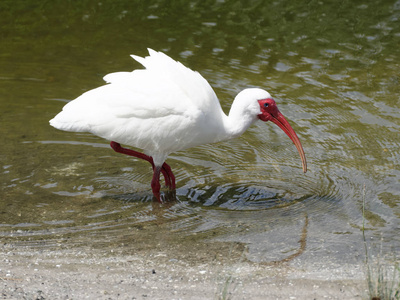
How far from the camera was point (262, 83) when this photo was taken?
1038 cm

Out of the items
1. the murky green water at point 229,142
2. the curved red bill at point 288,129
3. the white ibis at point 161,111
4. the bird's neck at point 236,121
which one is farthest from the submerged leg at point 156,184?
the curved red bill at point 288,129

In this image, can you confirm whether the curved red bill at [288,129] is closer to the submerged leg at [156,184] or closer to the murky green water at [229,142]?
the murky green water at [229,142]

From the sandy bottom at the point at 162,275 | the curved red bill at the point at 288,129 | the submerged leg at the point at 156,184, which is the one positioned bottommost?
the sandy bottom at the point at 162,275

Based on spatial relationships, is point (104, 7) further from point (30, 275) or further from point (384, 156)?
point (30, 275)

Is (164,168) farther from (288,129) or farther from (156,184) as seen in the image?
(288,129)

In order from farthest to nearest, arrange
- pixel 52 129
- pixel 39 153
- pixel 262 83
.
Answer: pixel 262 83 < pixel 52 129 < pixel 39 153

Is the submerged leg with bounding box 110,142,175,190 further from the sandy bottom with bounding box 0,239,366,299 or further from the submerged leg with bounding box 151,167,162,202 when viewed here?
the sandy bottom with bounding box 0,239,366,299

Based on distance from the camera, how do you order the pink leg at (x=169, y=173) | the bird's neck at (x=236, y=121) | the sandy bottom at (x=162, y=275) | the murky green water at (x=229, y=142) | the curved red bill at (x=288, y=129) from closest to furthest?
1. the sandy bottom at (x=162, y=275)
2. the murky green water at (x=229, y=142)
3. the bird's neck at (x=236, y=121)
4. the curved red bill at (x=288, y=129)
5. the pink leg at (x=169, y=173)

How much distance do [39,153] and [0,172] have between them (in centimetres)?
65

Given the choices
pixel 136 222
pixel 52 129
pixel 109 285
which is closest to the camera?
pixel 109 285

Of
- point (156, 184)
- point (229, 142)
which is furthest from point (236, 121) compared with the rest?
point (229, 142)

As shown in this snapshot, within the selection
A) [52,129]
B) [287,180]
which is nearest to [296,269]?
[287,180]

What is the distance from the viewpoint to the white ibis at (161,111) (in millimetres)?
7051

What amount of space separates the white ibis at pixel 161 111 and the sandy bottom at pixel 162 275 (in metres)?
1.27
